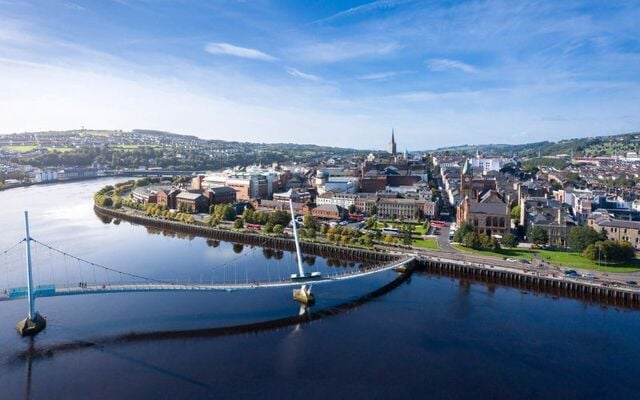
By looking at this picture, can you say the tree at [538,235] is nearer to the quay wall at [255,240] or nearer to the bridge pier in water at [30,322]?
the quay wall at [255,240]

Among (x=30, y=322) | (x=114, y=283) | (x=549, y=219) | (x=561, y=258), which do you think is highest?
(x=549, y=219)

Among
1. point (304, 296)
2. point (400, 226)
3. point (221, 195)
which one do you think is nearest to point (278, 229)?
point (400, 226)

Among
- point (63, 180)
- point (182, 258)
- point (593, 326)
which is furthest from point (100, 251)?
point (63, 180)

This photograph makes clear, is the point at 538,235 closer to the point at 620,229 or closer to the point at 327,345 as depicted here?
the point at 620,229

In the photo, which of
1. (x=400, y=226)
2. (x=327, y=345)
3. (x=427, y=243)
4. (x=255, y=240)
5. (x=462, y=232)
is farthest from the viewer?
(x=400, y=226)

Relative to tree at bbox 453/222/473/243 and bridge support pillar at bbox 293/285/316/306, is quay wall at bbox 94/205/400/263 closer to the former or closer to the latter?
tree at bbox 453/222/473/243
